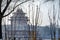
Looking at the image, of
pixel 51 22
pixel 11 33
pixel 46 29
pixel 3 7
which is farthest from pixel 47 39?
pixel 3 7

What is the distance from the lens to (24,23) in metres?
7.86

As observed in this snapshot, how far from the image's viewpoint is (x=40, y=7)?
6.94m

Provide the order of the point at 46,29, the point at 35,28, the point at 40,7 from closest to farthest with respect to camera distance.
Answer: the point at 35,28 → the point at 40,7 → the point at 46,29

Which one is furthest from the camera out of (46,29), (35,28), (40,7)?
(46,29)

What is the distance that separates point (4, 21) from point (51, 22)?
5.51 feet

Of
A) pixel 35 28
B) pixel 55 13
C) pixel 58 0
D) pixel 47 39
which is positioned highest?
pixel 58 0

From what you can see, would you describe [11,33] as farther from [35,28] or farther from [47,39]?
[47,39]

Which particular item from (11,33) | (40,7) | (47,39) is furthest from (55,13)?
(11,33)

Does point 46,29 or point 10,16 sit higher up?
point 10,16

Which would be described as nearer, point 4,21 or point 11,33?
point 11,33

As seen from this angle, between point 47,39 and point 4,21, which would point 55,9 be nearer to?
point 47,39

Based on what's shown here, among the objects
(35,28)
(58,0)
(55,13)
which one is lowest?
(35,28)

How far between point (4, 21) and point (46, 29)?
162cm

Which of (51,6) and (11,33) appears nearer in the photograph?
(11,33)
